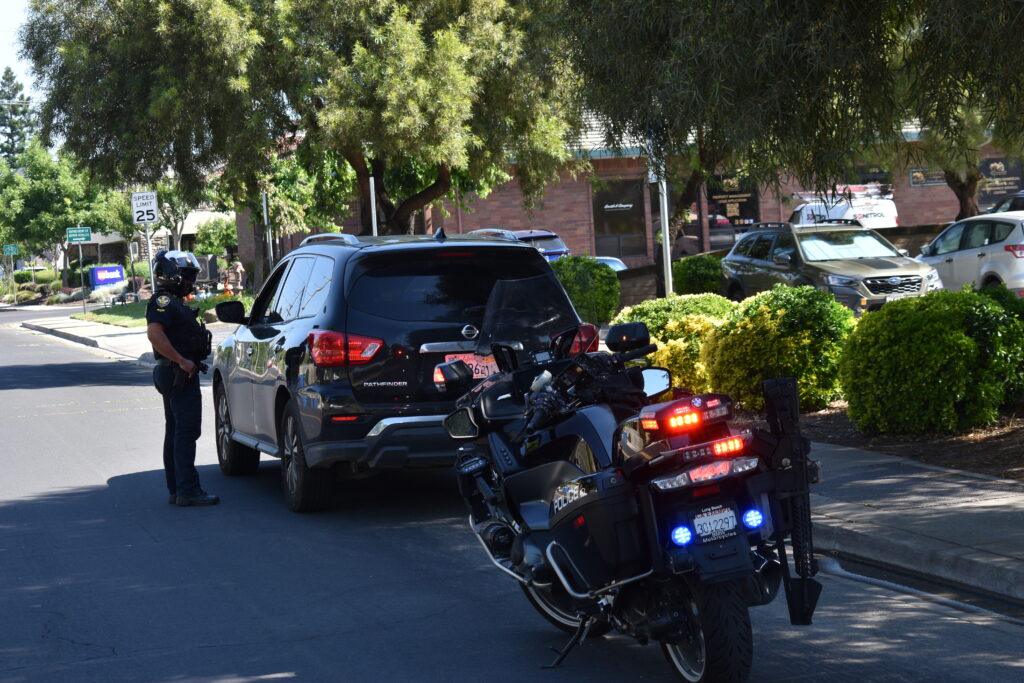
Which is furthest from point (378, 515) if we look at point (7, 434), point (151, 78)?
point (151, 78)

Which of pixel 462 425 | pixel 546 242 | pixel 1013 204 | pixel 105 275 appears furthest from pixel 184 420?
pixel 105 275

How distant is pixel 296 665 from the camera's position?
5.63 metres

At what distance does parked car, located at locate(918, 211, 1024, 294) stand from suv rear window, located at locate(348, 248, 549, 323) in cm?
1250

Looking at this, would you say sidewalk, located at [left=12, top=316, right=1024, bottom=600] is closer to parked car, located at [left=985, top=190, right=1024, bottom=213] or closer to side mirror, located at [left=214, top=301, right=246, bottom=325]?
side mirror, located at [left=214, top=301, right=246, bottom=325]

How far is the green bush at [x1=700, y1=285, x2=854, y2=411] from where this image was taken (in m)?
11.6

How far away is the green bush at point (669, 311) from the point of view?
44.1 feet

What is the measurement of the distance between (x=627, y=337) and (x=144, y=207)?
27.2 m

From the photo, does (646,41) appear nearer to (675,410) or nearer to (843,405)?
(843,405)

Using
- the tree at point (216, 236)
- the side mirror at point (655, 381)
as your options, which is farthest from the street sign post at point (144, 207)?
the tree at point (216, 236)

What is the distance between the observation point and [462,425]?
19.5ft

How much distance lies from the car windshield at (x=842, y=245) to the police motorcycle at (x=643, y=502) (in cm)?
1490

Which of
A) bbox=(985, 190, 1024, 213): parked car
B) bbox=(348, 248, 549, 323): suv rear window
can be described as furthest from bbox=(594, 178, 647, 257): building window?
bbox=(348, 248, 549, 323): suv rear window

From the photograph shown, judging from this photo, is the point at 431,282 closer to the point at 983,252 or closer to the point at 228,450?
the point at 228,450

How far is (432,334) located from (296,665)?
311 cm
